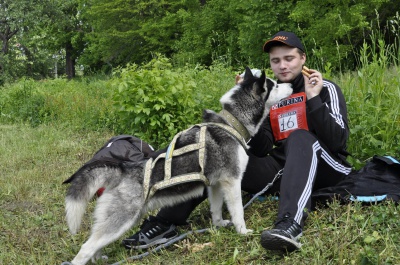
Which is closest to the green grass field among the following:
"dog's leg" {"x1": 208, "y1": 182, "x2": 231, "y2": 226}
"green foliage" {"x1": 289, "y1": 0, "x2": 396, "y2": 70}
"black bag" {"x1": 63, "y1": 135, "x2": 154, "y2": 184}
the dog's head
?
"dog's leg" {"x1": 208, "y1": 182, "x2": 231, "y2": 226}

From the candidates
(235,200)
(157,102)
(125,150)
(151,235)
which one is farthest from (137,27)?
(235,200)

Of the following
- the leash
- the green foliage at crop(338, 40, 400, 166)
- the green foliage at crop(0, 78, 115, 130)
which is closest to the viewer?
the leash

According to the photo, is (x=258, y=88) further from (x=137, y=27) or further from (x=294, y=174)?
(x=137, y=27)

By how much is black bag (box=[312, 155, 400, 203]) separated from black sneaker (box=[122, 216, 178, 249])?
130cm

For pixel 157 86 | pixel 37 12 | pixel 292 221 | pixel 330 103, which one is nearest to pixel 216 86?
pixel 157 86

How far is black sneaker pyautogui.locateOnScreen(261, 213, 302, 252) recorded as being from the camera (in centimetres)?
280

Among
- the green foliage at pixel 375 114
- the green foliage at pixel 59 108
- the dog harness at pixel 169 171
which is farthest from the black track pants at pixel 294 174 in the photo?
the green foliage at pixel 59 108

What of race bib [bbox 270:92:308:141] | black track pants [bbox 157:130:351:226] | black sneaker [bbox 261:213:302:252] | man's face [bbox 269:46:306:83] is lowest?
black sneaker [bbox 261:213:302:252]

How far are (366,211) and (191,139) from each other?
154 centimetres

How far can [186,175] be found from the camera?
3.17m

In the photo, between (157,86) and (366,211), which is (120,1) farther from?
(366,211)

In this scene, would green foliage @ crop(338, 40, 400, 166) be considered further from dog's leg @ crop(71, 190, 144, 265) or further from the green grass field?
dog's leg @ crop(71, 190, 144, 265)

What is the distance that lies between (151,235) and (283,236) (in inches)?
47.3

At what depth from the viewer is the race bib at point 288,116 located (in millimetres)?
3633
